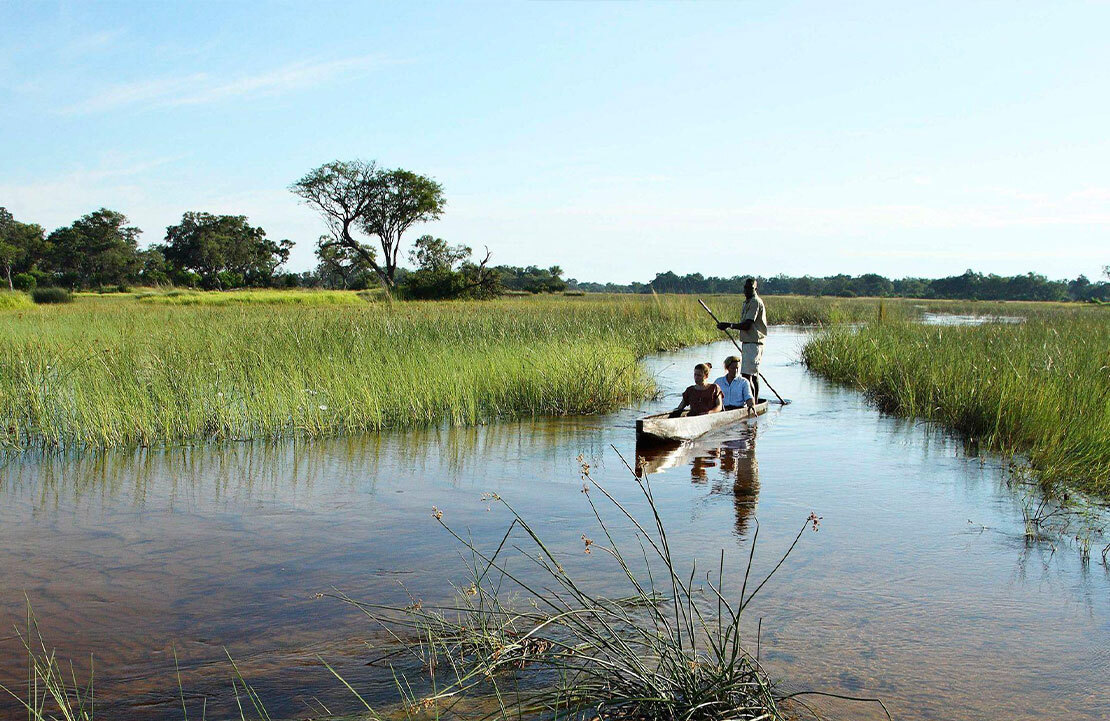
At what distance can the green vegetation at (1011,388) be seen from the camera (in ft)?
24.3

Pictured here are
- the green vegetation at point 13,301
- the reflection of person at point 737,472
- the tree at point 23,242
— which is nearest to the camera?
the reflection of person at point 737,472

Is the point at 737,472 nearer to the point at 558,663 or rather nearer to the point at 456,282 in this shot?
the point at 558,663

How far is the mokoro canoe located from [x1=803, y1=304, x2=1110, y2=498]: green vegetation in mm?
2837

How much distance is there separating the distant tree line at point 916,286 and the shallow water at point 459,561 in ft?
181

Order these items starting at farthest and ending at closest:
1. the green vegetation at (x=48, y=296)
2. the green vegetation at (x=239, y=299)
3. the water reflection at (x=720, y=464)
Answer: the green vegetation at (x=239, y=299) < the green vegetation at (x=48, y=296) < the water reflection at (x=720, y=464)

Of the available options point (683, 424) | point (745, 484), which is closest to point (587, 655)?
point (745, 484)

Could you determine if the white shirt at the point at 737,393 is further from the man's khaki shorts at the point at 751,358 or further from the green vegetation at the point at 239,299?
the green vegetation at the point at 239,299

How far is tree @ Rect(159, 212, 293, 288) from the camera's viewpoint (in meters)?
56.4

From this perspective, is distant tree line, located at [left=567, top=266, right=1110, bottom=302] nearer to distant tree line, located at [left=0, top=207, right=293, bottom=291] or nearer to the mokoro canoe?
distant tree line, located at [left=0, top=207, right=293, bottom=291]

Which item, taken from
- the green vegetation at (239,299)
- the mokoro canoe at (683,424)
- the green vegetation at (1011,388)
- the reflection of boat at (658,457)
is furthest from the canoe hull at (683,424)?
the green vegetation at (239,299)

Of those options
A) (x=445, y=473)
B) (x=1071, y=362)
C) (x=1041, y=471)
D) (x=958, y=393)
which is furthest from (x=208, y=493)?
(x=1071, y=362)

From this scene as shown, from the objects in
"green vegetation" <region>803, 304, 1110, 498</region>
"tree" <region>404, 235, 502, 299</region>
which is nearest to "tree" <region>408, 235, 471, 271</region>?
"tree" <region>404, 235, 502, 299</region>

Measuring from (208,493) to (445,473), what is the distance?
223 cm

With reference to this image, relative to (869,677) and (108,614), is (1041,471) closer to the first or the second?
(869,677)
